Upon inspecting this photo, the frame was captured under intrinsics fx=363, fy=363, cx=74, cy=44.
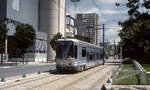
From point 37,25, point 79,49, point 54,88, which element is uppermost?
point 37,25

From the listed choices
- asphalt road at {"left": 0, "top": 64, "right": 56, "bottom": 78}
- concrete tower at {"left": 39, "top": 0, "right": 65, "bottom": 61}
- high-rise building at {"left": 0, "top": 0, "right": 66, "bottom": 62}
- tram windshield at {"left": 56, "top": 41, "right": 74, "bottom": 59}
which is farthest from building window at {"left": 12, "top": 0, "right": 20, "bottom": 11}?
tram windshield at {"left": 56, "top": 41, "right": 74, "bottom": 59}

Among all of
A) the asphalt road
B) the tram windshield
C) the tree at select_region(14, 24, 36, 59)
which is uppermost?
the tree at select_region(14, 24, 36, 59)

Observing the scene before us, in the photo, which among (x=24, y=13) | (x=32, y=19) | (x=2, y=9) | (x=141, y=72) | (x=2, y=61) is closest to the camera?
(x=141, y=72)

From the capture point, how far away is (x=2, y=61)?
70000mm

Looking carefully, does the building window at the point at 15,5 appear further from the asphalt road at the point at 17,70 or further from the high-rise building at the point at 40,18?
the asphalt road at the point at 17,70

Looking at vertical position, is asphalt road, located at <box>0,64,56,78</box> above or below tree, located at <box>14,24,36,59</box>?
below

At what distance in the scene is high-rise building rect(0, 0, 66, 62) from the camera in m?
93.0

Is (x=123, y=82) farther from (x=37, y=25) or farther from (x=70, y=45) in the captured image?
(x=37, y=25)

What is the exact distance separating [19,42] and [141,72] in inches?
2147

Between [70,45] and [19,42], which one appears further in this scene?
[19,42]

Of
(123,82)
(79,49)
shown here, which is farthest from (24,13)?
(123,82)

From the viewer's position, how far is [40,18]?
116 metres

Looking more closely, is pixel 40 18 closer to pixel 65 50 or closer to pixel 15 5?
pixel 15 5

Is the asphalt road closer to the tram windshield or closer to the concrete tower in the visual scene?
the tram windshield
